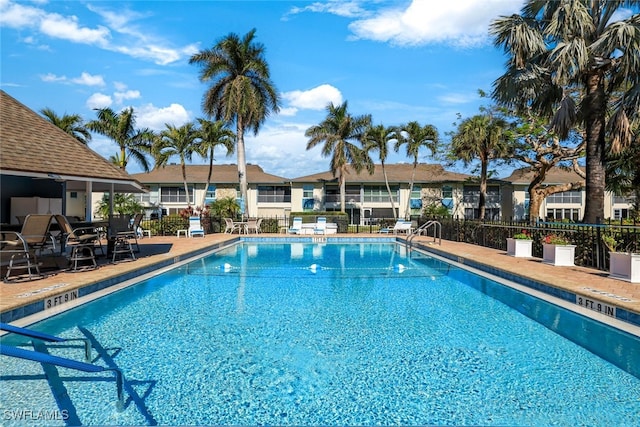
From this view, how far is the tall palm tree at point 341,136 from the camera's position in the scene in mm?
31891

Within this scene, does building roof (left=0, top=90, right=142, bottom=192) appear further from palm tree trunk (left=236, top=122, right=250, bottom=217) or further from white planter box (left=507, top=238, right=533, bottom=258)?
palm tree trunk (left=236, top=122, right=250, bottom=217)

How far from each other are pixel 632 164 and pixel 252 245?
16680 millimetres

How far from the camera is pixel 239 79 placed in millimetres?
25953

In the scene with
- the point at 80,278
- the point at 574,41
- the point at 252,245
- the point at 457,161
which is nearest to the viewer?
the point at 80,278

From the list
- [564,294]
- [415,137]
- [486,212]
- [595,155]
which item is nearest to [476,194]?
[486,212]

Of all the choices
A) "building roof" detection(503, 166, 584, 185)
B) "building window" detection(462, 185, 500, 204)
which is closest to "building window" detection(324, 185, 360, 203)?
"building window" detection(462, 185, 500, 204)

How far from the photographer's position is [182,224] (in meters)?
22.9

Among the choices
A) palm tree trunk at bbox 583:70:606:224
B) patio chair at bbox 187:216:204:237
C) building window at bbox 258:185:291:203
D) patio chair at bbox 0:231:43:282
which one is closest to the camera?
patio chair at bbox 0:231:43:282

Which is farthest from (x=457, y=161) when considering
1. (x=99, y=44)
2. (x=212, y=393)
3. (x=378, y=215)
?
(x=212, y=393)

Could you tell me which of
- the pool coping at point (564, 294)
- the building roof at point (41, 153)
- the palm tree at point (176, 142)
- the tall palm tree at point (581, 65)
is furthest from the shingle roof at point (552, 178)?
the building roof at point (41, 153)

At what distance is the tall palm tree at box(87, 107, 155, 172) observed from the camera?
3031 centimetres

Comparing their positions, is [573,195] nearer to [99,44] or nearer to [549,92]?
[549,92]

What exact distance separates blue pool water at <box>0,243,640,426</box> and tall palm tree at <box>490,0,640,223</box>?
5958mm

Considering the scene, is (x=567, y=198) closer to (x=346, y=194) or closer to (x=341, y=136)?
(x=346, y=194)
